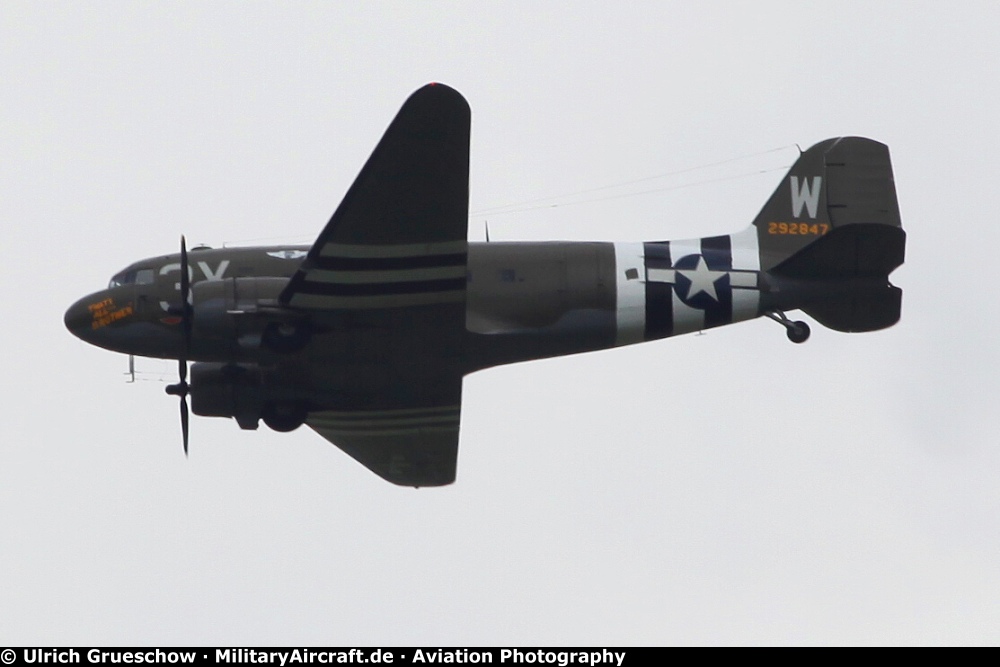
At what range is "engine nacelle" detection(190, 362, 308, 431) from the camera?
29.2 metres

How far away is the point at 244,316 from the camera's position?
2744 centimetres

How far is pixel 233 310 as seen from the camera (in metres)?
27.4

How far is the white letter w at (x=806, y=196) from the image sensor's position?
98.7 feet

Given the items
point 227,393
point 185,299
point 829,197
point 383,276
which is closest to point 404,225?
point 383,276

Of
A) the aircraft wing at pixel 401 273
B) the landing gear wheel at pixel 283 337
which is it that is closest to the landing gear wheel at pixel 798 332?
the aircraft wing at pixel 401 273

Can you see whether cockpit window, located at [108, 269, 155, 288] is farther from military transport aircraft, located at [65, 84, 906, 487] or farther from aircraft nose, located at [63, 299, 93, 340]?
aircraft nose, located at [63, 299, 93, 340]

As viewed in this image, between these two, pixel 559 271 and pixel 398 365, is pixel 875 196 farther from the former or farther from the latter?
pixel 398 365

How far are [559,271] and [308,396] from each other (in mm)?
4764

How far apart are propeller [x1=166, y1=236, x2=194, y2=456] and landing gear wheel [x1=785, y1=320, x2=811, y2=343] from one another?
385 inches

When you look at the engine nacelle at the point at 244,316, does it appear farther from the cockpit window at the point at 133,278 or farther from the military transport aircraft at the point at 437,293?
the cockpit window at the point at 133,278

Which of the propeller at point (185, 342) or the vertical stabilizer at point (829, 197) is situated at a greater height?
the vertical stabilizer at point (829, 197)

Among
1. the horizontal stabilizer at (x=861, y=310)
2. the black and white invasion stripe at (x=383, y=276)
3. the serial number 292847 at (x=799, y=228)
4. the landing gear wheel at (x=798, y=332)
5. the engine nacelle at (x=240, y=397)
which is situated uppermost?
the serial number 292847 at (x=799, y=228)

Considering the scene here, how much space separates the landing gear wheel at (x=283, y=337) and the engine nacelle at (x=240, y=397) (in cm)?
157

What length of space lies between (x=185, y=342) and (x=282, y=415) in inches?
95.9
